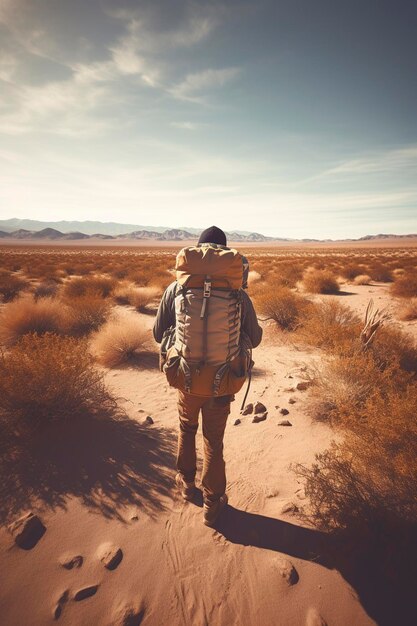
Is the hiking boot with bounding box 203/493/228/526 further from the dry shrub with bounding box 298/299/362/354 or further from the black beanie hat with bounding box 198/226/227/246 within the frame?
the dry shrub with bounding box 298/299/362/354

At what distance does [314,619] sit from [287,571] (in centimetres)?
26

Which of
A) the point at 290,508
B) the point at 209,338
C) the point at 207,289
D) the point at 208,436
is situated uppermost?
the point at 207,289

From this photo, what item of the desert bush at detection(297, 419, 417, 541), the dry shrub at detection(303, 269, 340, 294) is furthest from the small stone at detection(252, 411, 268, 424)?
the dry shrub at detection(303, 269, 340, 294)

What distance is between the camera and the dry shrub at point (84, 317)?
6.84 m

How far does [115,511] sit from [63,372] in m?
1.56

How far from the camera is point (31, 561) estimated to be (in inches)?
75.5

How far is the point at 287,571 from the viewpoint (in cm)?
191

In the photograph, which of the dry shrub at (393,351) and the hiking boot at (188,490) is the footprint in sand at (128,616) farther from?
the dry shrub at (393,351)

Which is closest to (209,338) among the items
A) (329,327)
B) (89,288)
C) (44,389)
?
(44,389)

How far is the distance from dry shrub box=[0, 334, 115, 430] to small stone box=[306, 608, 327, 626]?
2705 millimetres

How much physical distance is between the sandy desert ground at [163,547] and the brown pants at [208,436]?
14.9 inches

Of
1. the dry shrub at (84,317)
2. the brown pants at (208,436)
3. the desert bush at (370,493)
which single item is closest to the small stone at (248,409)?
the desert bush at (370,493)

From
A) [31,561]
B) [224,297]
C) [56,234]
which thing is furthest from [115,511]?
[56,234]

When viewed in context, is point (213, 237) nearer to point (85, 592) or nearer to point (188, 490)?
point (188, 490)
